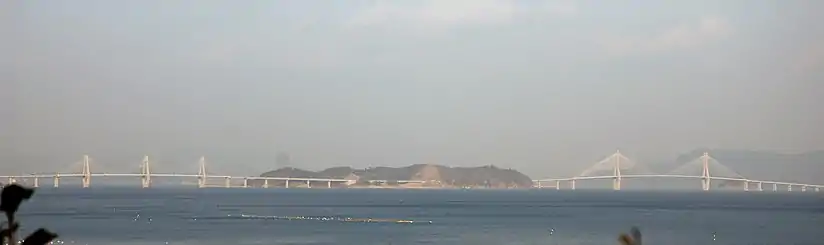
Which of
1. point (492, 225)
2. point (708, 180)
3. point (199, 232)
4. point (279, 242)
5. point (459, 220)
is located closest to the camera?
point (279, 242)

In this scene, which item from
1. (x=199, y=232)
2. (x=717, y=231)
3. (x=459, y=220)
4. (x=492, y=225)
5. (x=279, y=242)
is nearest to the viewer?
(x=279, y=242)

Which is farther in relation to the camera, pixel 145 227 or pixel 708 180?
pixel 708 180

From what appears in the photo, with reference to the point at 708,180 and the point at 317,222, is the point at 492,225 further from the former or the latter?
the point at 708,180

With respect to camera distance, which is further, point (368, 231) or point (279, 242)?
point (368, 231)

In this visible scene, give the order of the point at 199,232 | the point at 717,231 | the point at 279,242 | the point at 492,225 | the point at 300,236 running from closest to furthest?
the point at 279,242 < the point at 300,236 < the point at 199,232 < the point at 717,231 < the point at 492,225

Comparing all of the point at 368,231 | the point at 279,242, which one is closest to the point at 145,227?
the point at 368,231

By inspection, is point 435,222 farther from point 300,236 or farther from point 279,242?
point 279,242

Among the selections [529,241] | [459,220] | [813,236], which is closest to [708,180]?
[459,220]

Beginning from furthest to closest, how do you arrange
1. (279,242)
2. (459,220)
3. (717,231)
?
1. (459,220)
2. (717,231)
3. (279,242)
